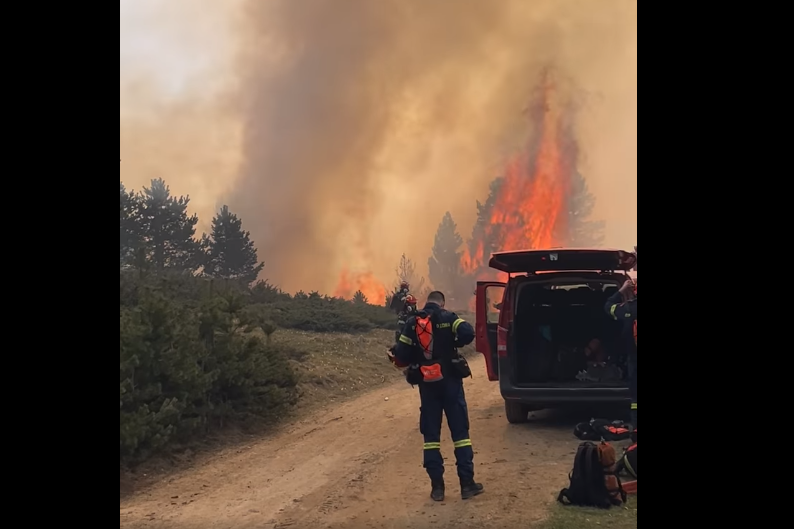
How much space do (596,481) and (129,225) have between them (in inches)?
894

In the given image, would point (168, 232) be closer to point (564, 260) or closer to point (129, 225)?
point (129, 225)

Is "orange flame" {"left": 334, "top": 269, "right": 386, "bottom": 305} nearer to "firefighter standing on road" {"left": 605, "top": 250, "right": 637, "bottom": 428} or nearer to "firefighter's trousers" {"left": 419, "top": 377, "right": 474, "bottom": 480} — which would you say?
"firefighter standing on road" {"left": 605, "top": 250, "right": 637, "bottom": 428}

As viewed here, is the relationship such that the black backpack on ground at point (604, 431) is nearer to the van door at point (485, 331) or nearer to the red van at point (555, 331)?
the red van at point (555, 331)

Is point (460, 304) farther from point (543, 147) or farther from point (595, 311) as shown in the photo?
point (595, 311)

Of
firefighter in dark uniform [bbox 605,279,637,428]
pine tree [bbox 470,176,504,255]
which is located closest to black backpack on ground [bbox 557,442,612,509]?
firefighter in dark uniform [bbox 605,279,637,428]

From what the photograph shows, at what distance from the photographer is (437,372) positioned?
5.48 m

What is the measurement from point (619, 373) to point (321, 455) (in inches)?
142

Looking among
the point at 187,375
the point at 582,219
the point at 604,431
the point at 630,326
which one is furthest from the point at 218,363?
the point at 582,219

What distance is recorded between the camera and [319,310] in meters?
18.4

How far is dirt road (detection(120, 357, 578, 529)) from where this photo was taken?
5.07 m

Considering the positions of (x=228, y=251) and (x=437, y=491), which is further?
(x=228, y=251)

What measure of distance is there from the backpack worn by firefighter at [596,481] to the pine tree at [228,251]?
2482cm
